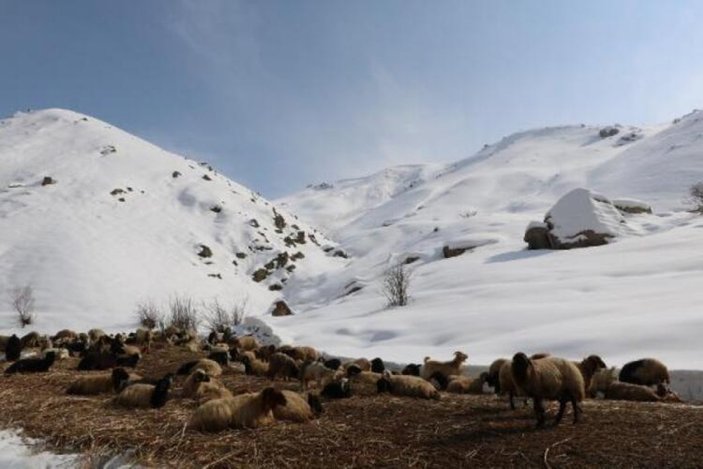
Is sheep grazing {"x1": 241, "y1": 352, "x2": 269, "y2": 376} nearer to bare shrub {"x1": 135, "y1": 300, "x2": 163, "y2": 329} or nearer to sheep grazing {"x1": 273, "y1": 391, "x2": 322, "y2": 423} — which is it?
sheep grazing {"x1": 273, "y1": 391, "x2": 322, "y2": 423}

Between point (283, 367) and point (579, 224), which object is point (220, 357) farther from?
point (579, 224)

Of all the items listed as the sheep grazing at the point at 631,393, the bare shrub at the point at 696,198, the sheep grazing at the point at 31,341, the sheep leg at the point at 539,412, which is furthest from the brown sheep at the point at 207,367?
the bare shrub at the point at 696,198

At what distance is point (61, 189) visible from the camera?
5669 centimetres

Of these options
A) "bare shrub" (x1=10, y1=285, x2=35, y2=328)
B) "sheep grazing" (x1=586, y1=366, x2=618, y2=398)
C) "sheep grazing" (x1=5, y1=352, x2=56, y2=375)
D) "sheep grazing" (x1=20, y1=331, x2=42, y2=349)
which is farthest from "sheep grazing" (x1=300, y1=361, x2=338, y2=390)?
"bare shrub" (x1=10, y1=285, x2=35, y2=328)

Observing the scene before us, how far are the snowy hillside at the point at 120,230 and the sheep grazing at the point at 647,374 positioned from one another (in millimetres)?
30606

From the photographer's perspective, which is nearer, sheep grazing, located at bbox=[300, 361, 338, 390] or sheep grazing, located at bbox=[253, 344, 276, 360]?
sheep grazing, located at bbox=[300, 361, 338, 390]

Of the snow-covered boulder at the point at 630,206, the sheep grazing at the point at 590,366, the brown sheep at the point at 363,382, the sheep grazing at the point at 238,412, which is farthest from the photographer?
the snow-covered boulder at the point at 630,206

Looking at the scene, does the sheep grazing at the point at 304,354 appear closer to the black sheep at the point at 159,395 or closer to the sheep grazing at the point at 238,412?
the black sheep at the point at 159,395

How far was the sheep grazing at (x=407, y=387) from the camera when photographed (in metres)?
8.85

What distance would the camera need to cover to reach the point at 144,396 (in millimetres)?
8258

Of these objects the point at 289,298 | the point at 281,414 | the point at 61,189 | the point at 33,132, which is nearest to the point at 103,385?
the point at 281,414

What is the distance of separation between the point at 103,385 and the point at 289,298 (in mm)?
44208

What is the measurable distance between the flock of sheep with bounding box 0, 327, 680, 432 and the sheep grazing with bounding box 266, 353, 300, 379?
2cm

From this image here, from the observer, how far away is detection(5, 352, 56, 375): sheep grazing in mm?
12102
